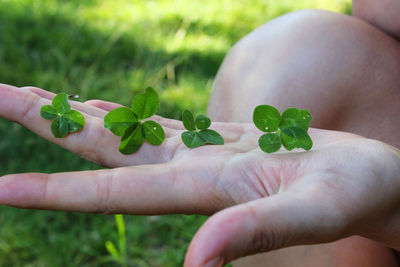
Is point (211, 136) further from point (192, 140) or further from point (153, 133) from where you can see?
point (153, 133)

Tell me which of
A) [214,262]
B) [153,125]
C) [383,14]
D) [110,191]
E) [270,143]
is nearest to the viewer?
[214,262]

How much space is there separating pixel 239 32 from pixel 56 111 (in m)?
2.60

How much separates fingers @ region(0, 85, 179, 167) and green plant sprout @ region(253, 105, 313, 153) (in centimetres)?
26

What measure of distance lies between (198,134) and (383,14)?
1.02 metres

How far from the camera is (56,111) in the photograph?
1.42 metres

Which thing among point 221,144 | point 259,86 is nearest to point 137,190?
point 221,144

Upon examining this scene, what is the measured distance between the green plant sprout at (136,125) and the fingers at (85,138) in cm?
2

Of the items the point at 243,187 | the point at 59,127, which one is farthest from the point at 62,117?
the point at 243,187

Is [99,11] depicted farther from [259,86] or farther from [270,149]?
[270,149]

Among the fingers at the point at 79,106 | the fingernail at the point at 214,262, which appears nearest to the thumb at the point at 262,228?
the fingernail at the point at 214,262

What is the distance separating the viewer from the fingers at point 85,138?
1.39 metres

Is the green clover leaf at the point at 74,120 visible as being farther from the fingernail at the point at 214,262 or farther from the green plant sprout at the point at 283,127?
the fingernail at the point at 214,262

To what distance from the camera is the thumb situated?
904 millimetres

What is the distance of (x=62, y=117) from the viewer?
4.56 ft
